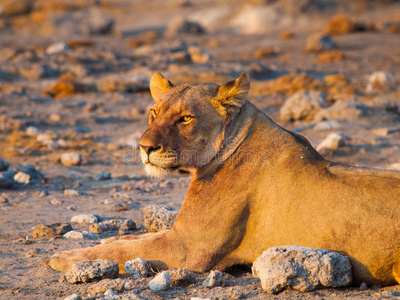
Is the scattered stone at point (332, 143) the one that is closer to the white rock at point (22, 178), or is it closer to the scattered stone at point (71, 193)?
the scattered stone at point (71, 193)

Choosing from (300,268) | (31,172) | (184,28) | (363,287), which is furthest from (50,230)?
(184,28)

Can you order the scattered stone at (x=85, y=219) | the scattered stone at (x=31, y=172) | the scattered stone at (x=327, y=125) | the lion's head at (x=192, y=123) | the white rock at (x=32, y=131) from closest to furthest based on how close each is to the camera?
the lion's head at (x=192, y=123)
the scattered stone at (x=85, y=219)
the scattered stone at (x=31, y=172)
the scattered stone at (x=327, y=125)
the white rock at (x=32, y=131)

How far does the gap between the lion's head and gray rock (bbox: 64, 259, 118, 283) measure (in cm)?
96

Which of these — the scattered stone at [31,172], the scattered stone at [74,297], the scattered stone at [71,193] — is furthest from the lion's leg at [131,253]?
the scattered stone at [31,172]

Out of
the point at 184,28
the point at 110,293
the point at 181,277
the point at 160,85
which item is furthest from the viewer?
the point at 184,28

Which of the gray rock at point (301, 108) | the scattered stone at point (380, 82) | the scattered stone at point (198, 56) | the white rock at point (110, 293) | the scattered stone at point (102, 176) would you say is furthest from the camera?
the scattered stone at point (198, 56)

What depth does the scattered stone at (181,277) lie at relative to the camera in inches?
187

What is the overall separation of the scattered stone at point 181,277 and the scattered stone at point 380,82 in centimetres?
1356

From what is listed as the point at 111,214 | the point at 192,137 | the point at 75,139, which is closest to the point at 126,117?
the point at 75,139

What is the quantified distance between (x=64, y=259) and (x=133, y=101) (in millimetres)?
10726

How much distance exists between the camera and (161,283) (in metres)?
4.62

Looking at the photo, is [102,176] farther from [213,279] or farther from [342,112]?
[342,112]

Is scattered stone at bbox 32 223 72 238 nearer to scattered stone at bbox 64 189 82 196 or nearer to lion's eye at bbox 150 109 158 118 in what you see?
scattered stone at bbox 64 189 82 196

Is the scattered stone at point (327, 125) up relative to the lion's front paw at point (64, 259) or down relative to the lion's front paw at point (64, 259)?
up
